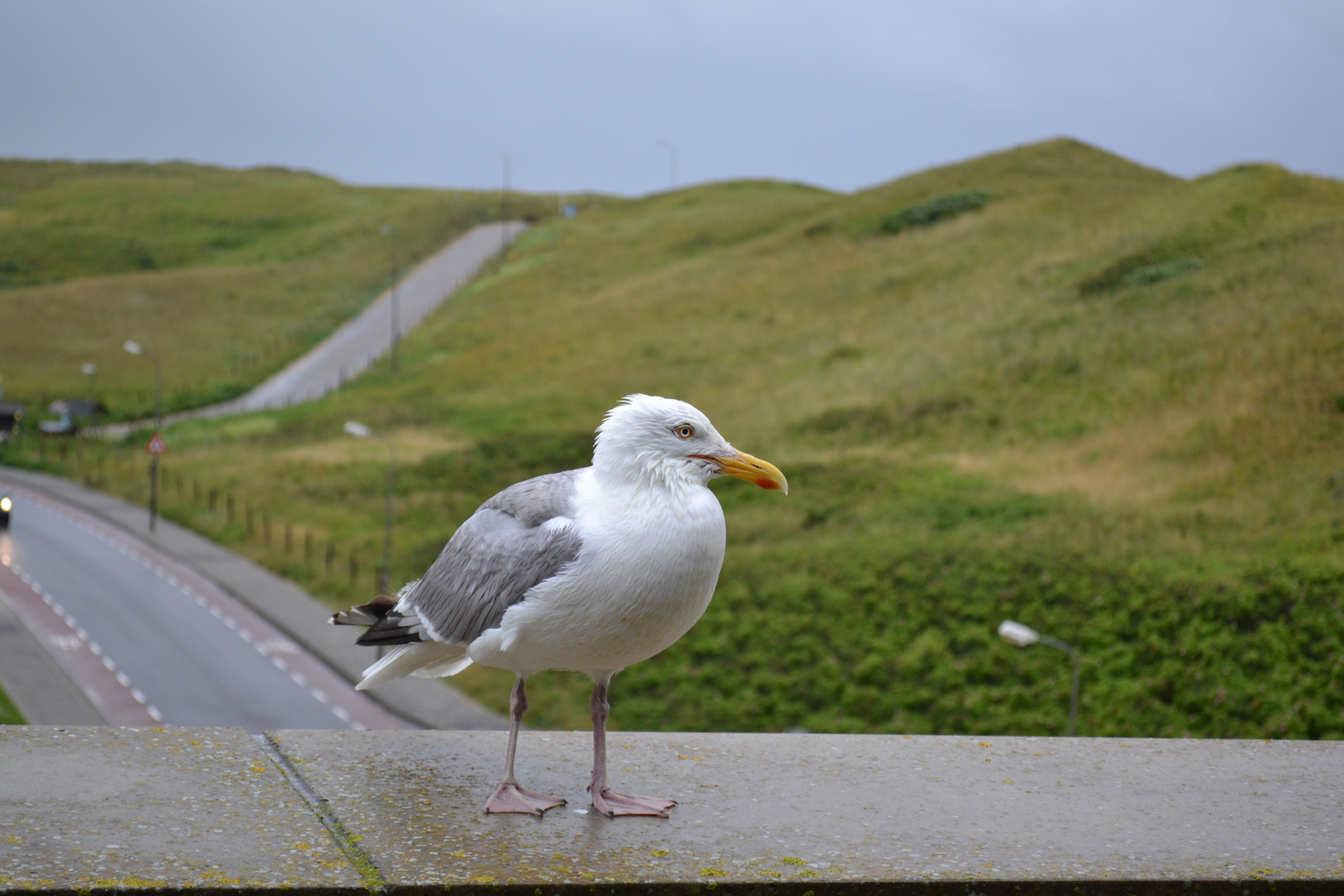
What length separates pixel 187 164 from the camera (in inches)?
6176

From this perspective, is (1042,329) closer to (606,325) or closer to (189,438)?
(606,325)

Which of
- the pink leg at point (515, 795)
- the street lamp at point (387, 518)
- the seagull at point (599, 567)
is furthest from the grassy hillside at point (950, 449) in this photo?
the pink leg at point (515, 795)

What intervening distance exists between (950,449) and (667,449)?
35.6 metres

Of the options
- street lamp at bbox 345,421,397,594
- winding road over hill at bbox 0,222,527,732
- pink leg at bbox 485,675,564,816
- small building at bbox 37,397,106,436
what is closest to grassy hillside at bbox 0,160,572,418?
small building at bbox 37,397,106,436

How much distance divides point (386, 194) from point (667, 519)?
418 feet

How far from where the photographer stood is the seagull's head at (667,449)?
12.4ft

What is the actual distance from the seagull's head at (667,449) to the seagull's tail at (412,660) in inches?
33.5

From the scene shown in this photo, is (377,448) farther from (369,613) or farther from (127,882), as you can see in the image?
(127,882)

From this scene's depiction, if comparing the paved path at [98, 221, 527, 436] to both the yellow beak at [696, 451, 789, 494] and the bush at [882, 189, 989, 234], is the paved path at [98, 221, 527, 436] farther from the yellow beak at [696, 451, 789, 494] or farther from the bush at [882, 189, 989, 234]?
the yellow beak at [696, 451, 789, 494]

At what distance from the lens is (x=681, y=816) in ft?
12.0

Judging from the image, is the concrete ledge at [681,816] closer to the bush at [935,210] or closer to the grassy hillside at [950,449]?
the grassy hillside at [950,449]

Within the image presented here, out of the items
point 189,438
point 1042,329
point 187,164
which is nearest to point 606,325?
point 189,438

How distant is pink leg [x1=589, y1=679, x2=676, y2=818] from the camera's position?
11.9 ft

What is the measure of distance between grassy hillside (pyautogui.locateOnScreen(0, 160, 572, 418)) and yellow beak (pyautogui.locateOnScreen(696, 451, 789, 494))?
216ft
